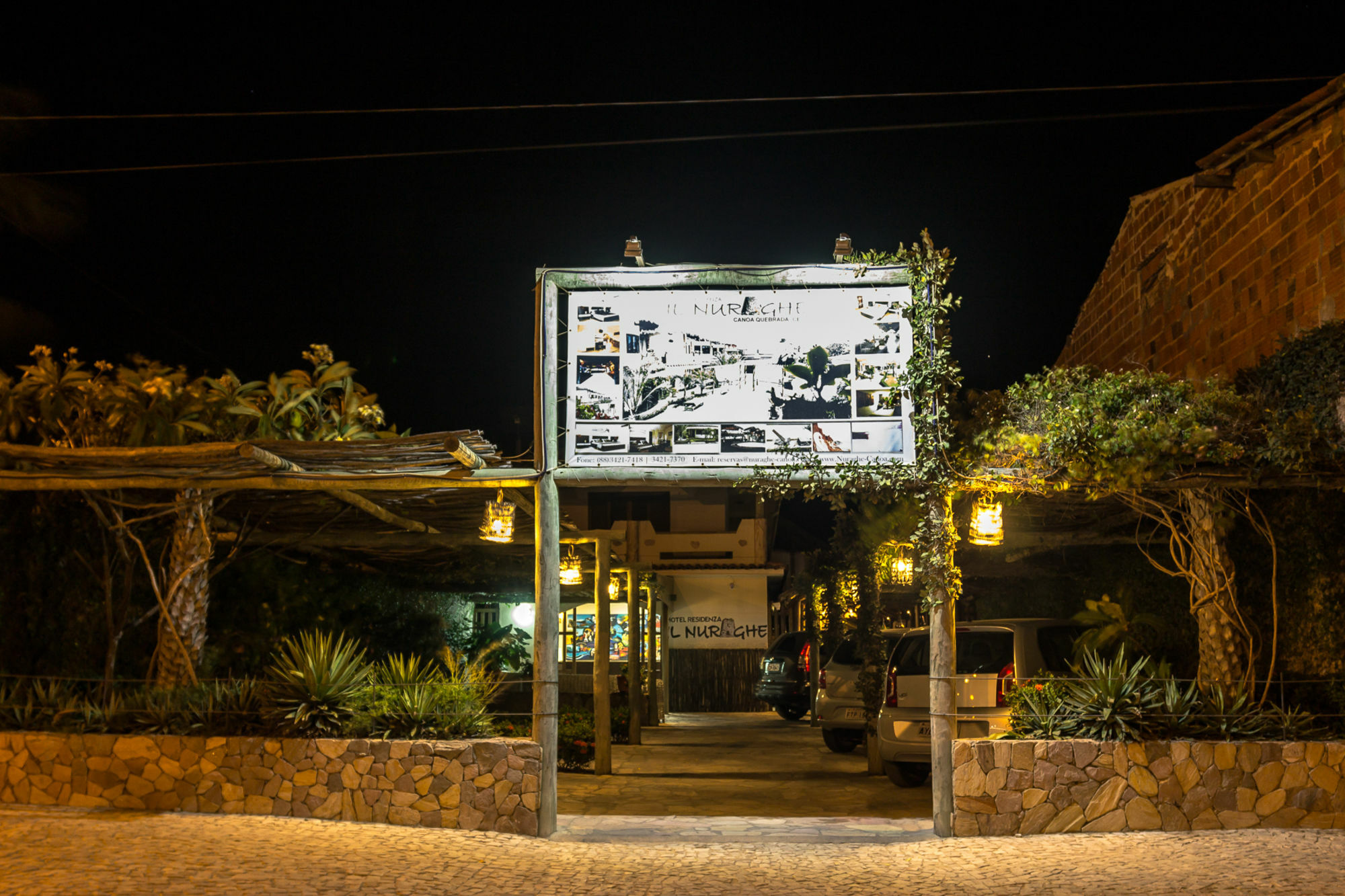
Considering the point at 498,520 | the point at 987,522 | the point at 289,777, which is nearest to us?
the point at 289,777

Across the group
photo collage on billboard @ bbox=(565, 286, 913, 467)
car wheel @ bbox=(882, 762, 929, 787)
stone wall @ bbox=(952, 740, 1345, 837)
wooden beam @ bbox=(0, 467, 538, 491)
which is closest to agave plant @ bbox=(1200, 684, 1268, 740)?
stone wall @ bbox=(952, 740, 1345, 837)

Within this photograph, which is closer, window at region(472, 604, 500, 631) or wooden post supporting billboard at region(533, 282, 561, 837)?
wooden post supporting billboard at region(533, 282, 561, 837)

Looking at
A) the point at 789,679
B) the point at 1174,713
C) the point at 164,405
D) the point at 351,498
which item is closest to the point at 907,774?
the point at 1174,713

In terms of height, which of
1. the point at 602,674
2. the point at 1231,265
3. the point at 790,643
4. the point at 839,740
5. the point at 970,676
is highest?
the point at 1231,265

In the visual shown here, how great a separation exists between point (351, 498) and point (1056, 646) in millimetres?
6368

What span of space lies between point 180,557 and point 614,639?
12.7 m

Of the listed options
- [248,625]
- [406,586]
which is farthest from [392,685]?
[406,586]

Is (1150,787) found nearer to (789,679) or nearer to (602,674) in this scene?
(602,674)

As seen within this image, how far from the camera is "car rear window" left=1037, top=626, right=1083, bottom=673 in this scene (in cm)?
950

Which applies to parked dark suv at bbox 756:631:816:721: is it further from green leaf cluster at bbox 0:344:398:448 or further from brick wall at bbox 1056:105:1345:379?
green leaf cluster at bbox 0:344:398:448

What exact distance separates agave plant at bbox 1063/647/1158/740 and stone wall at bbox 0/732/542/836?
13.2 ft

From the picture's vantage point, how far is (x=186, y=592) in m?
9.61

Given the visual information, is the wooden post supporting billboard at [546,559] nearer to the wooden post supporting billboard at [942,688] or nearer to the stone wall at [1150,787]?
the wooden post supporting billboard at [942,688]

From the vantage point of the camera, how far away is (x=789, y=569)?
29.1m
